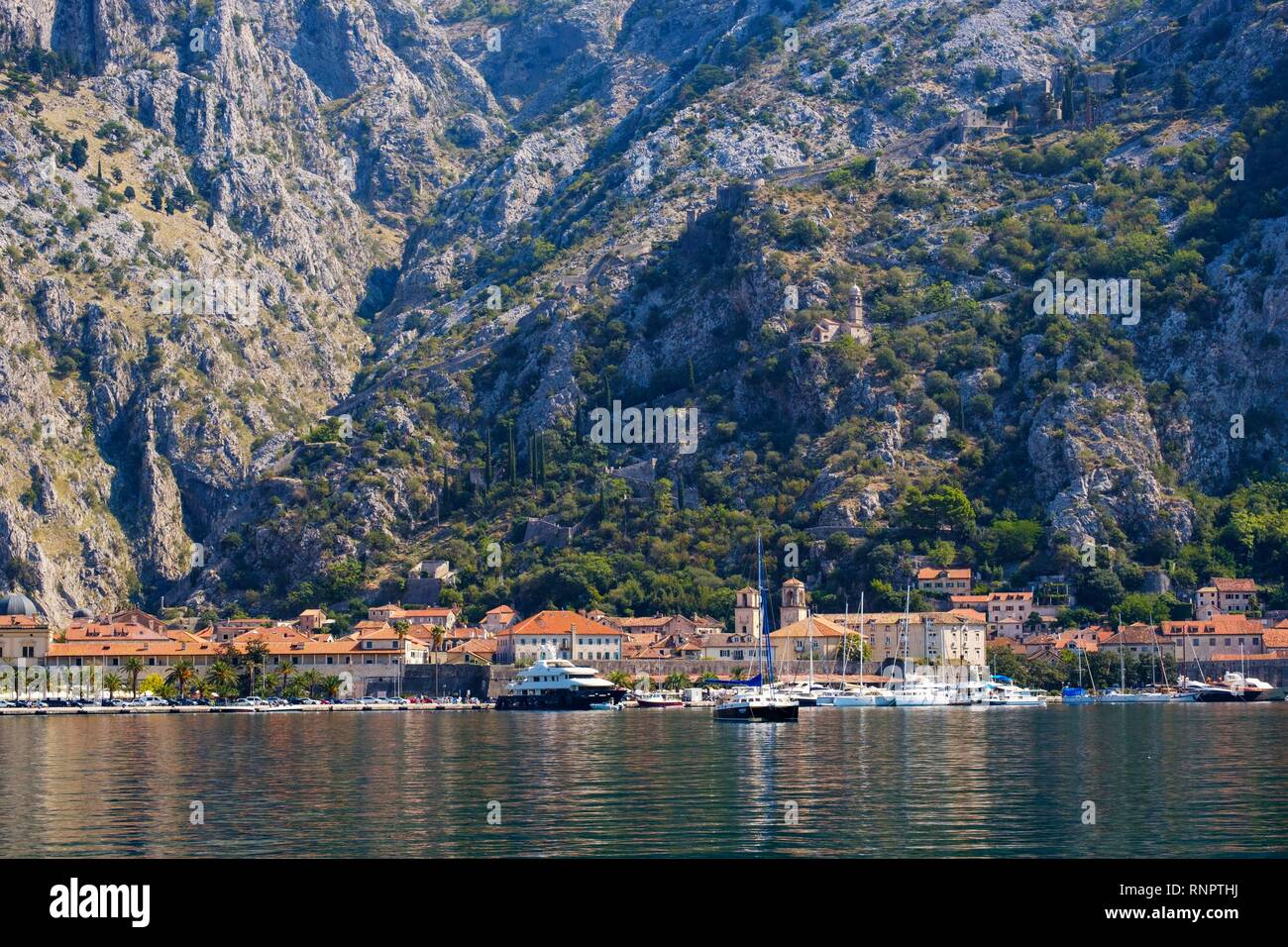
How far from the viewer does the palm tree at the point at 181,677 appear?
5080 inches

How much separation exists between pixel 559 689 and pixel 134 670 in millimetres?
32723

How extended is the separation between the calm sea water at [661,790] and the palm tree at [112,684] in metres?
42.5

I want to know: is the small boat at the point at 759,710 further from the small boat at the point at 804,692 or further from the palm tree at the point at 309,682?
the palm tree at the point at 309,682

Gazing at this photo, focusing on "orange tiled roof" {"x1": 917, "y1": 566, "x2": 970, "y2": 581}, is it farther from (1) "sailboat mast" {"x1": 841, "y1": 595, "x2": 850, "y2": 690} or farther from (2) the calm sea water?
(2) the calm sea water

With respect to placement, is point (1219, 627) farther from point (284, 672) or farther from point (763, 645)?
point (284, 672)

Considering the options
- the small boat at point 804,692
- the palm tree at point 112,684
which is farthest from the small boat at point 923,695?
the palm tree at point 112,684

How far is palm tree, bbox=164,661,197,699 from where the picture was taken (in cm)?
12902

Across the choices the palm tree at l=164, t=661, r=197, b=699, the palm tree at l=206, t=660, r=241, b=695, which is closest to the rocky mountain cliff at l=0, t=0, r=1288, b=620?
the palm tree at l=164, t=661, r=197, b=699

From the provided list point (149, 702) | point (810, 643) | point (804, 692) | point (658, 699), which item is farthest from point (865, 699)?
point (149, 702)

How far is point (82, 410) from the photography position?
181625 mm

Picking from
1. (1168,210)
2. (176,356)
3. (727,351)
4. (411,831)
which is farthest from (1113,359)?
(411,831)
